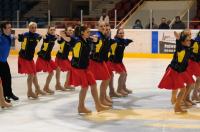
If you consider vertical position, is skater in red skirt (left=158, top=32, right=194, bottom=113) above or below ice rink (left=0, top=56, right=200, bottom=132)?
above

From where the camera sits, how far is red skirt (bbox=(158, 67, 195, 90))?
756cm

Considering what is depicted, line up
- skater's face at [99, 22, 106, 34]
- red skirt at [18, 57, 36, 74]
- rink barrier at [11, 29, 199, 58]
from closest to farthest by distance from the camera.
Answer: skater's face at [99, 22, 106, 34]
red skirt at [18, 57, 36, 74]
rink barrier at [11, 29, 199, 58]

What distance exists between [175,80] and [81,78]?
1.48 metres

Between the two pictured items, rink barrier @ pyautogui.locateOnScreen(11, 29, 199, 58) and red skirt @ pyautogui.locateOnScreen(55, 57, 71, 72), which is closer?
red skirt @ pyautogui.locateOnScreen(55, 57, 71, 72)

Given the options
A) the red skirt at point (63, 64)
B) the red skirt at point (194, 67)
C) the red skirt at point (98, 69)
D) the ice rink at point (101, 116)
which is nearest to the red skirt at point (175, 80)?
the ice rink at point (101, 116)

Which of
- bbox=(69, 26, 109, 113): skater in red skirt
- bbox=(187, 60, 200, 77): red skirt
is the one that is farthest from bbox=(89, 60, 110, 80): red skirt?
bbox=(187, 60, 200, 77): red skirt

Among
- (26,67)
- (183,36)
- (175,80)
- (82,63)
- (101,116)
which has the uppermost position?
(183,36)

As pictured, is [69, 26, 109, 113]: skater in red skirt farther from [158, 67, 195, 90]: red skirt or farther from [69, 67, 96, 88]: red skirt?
[158, 67, 195, 90]: red skirt

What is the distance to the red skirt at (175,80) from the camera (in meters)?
7.56

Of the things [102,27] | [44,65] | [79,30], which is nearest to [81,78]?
[79,30]

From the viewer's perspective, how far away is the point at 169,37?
1753 centimetres

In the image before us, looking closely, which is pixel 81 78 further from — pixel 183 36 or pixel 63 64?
pixel 63 64

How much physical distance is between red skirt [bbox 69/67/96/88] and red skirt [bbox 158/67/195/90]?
45.8 inches

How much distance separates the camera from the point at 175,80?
7.61 m
